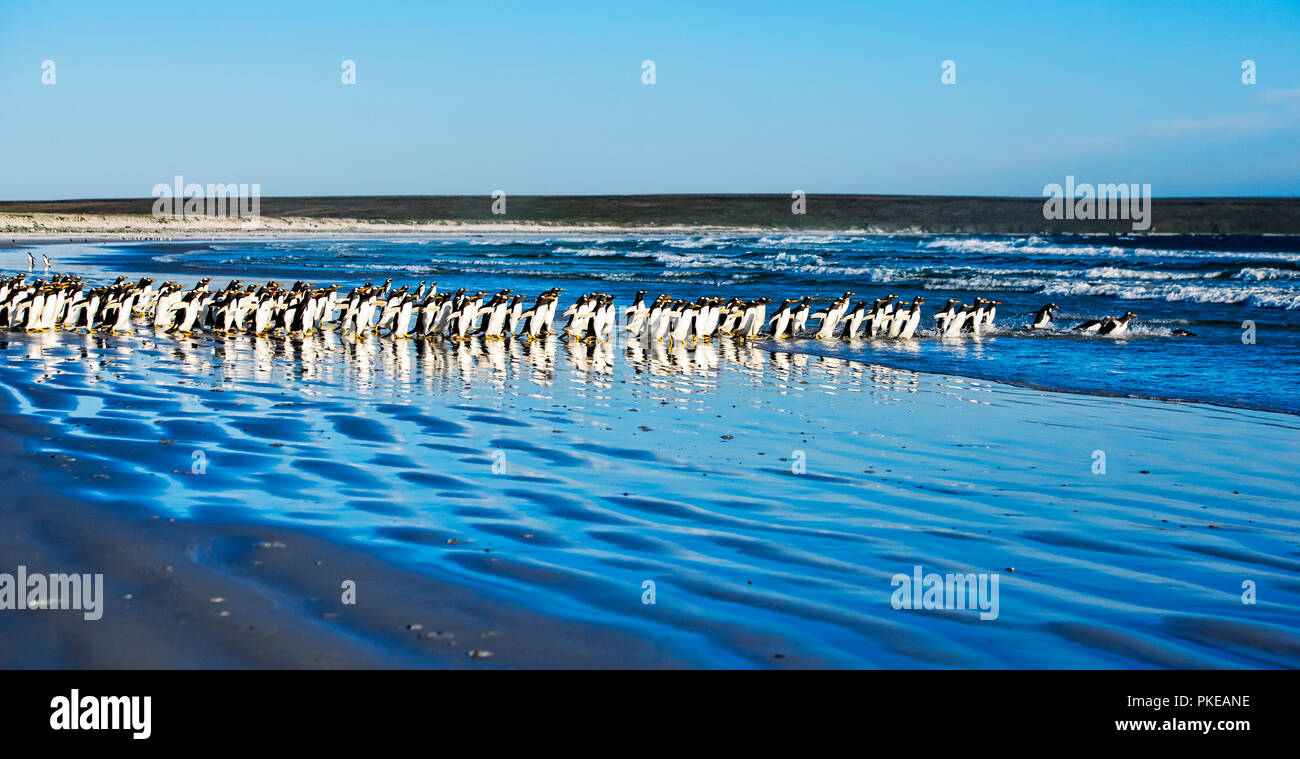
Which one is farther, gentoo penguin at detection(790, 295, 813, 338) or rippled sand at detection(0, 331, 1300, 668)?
gentoo penguin at detection(790, 295, 813, 338)

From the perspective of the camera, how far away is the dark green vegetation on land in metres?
78.9

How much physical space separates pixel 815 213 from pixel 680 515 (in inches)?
3937

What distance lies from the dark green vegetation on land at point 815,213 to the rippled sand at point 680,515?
70.1 meters

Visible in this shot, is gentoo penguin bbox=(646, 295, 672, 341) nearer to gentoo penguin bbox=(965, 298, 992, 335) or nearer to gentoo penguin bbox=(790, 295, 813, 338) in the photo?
gentoo penguin bbox=(790, 295, 813, 338)

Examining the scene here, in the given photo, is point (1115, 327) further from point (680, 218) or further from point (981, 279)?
point (680, 218)

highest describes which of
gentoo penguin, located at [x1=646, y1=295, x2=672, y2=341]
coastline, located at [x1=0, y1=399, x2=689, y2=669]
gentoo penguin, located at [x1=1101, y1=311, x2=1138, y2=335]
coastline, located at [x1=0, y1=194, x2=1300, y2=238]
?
coastline, located at [x1=0, y1=194, x2=1300, y2=238]

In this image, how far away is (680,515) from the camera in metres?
5.81

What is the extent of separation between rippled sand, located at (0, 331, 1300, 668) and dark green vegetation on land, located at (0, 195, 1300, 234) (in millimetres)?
70078

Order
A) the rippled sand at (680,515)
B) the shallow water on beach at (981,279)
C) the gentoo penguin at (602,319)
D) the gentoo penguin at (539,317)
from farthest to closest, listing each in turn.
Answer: the gentoo penguin at (539,317), the gentoo penguin at (602,319), the shallow water on beach at (981,279), the rippled sand at (680,515)

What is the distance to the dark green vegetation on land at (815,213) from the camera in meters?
78.9

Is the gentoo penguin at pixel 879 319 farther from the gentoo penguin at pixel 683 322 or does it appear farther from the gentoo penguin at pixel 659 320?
the gentoo penguin at pixel 659 320

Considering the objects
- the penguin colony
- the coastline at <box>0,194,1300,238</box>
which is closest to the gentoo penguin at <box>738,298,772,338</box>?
the penguin colony

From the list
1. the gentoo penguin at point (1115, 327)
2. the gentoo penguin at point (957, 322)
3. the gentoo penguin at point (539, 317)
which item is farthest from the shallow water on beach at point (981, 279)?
the gentoo penguin at point (539, 317)
